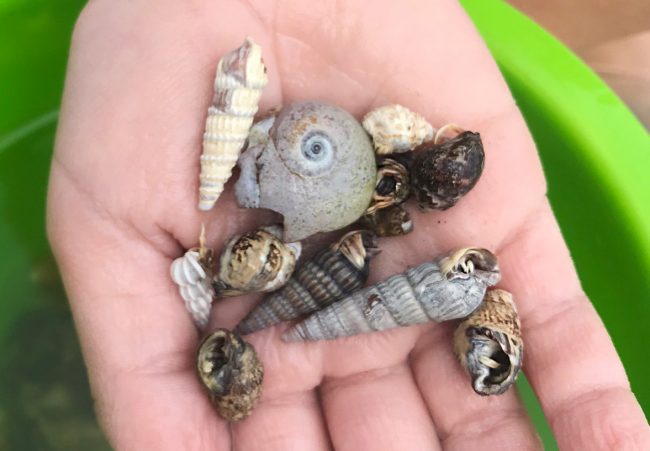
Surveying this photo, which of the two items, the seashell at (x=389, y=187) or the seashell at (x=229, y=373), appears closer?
the seashell at (x=229, y=373)

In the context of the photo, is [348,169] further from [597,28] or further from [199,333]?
[597,28]

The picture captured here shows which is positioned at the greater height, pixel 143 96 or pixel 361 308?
pixel 143 96

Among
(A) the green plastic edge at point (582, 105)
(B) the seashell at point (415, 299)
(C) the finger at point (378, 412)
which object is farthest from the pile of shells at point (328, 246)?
(A) the green plastic edge at point (582, 105)

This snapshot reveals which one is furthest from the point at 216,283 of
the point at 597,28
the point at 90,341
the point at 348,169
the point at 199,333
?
the point at 597,28

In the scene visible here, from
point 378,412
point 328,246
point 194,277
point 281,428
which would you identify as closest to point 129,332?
point 194,277

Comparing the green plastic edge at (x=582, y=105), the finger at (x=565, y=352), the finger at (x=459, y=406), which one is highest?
the green plastic edge at (x=582, y=105)

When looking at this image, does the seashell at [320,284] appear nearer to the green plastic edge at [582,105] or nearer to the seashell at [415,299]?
the seashell at [415,299]
